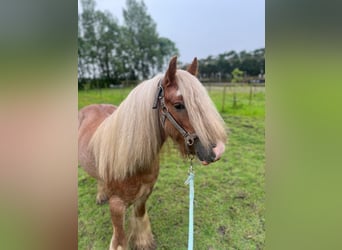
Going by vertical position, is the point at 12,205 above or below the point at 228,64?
below

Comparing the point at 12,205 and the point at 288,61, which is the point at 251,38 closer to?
the point at 288,61

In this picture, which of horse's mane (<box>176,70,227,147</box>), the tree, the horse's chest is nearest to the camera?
horse's mane (<box>176,70,227,147</box>)

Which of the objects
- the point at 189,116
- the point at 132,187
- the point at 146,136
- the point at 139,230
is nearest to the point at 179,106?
the point at 189,116

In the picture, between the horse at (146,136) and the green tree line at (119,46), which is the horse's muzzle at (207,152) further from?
the green tree line at (119,46)

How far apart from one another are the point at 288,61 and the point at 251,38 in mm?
261

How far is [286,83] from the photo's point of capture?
0.84 m

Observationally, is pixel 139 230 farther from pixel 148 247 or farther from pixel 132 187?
pixel 132 187

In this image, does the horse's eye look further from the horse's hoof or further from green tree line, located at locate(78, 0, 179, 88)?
the horse's hoof

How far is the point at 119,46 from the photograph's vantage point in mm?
1183

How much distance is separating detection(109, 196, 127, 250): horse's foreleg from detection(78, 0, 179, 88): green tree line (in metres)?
0.51

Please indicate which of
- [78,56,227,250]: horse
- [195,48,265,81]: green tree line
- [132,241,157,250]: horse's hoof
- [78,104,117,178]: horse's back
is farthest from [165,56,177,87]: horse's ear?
[132,241,157,250]: horse's hoof

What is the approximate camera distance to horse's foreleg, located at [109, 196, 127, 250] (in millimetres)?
1054

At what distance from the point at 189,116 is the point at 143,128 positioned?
0.17m

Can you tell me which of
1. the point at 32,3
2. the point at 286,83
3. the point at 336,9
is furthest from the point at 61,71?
the point at 336,9
